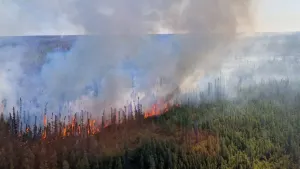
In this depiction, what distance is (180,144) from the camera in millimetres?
31016

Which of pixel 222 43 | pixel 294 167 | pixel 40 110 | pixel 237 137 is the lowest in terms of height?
pixel 294 167

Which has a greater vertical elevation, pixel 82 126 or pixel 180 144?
pixel 82 126

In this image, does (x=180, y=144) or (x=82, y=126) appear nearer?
(x=180, y=144)

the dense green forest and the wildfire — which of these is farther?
the wildfire

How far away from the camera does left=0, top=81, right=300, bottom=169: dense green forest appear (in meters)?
28.5

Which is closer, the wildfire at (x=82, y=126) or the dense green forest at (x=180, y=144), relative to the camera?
the dense green forest at (x=180, y=144)

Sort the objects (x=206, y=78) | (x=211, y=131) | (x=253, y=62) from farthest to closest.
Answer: (x=253, y=62) < (x=206, y=78) < (x=211, y=131)

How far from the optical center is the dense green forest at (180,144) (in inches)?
1122

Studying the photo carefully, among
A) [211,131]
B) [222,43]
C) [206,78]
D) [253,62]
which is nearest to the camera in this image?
[222,43]

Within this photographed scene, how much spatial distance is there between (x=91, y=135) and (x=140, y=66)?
7227 millimetres

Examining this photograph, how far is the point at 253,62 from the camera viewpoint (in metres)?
38.1

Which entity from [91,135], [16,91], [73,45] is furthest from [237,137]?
[16,91]

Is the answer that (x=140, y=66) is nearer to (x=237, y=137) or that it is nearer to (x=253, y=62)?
(x=237, y=137)

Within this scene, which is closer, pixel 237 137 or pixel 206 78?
pixel 237 137
